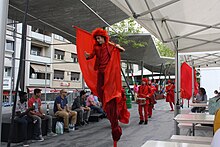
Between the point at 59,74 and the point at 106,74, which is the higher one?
the point at 59,74

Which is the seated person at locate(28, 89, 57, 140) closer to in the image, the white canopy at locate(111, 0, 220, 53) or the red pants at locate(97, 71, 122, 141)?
the red pants at locate(97, 71, 122, 141)

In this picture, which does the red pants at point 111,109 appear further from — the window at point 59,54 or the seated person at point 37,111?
the window at point 59,54

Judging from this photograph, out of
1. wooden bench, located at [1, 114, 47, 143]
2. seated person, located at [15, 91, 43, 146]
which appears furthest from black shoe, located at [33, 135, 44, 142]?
wooden bench, located at [1, 114, 47, 143]

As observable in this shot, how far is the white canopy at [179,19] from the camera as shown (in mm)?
3266

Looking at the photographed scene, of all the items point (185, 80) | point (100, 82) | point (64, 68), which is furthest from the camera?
point (64, 68)

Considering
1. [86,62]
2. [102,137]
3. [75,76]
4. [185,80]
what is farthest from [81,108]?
[75,76]

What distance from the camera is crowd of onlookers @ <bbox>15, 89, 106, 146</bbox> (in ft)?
18.0

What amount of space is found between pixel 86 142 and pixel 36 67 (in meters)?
19.9

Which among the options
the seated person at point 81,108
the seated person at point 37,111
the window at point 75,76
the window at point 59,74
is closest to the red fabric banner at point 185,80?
the seated person at point 81,108

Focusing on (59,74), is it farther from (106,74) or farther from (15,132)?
(106,74)

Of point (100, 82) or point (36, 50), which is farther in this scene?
point (36, 50)

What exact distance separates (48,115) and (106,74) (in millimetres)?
3862

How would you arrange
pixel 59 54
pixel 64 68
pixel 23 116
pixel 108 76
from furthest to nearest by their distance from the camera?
pixel 64 68 → pixel 59 54 → pixel 23 116 → pixel 108 76

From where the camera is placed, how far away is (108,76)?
3064mm
